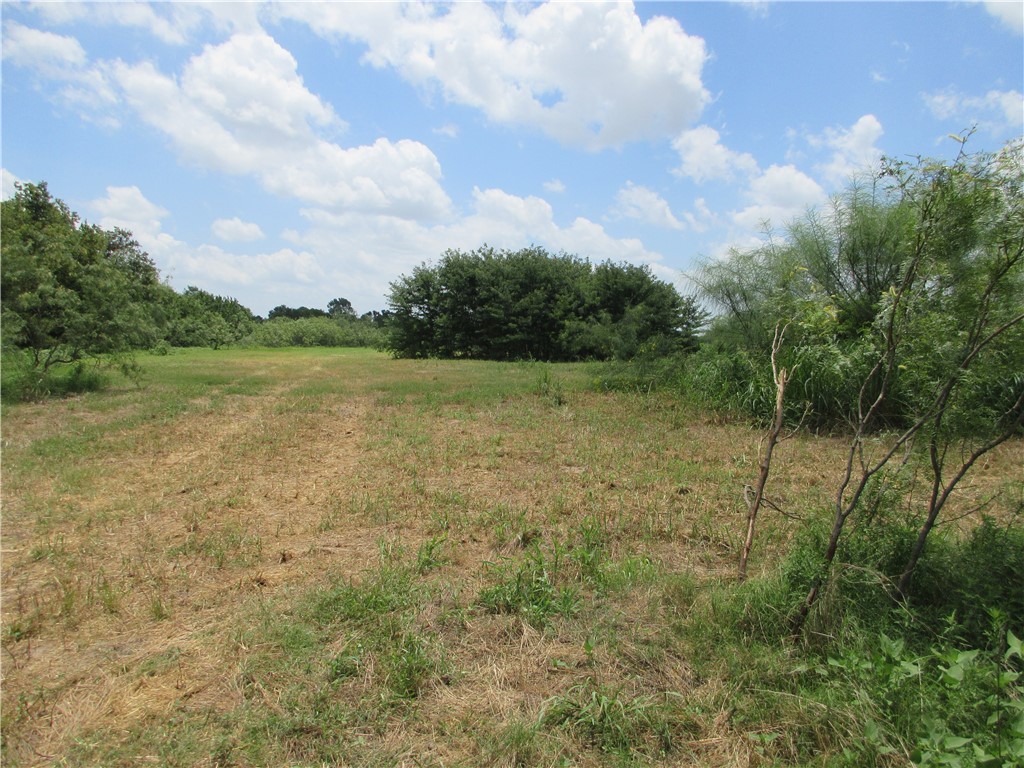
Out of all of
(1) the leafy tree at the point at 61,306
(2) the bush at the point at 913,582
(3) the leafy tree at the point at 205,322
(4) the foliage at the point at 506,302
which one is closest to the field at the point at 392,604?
(2) the bush at the point at 913,582

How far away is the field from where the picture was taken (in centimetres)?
218

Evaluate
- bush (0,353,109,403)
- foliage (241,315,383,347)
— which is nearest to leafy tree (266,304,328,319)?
foliage (241,315,383,347)

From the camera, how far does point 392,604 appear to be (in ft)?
9.92

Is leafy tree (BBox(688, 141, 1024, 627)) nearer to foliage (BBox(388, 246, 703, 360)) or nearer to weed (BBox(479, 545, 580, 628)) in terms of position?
weed (BBox(479, 545, 580, 628))

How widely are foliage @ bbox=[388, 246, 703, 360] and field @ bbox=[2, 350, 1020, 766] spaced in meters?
16.3

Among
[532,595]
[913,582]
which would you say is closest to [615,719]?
[532,595]

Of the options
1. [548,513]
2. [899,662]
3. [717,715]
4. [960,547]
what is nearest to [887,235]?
[960,547]

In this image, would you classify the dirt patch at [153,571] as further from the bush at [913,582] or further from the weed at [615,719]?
the bush at [913,582]

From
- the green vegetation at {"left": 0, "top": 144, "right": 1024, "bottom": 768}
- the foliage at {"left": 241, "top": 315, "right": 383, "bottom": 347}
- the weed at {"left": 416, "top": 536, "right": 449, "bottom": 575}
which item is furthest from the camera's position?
the foliage at {"left": 241, "top": 315, "right": 383, "bottom": 347}

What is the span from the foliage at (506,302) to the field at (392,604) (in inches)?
642

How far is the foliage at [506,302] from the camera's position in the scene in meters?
22.3

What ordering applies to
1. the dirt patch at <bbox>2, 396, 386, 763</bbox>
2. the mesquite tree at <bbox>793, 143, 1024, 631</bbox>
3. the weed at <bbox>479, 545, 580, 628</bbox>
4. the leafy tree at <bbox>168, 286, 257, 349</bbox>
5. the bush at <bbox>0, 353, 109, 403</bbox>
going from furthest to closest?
1. the leafy tree at <bbox>168, 286, 257, 349</bbox>
2. the bush at <bbox>0, 353, 109, 403</bbox>
3. the weed at <bbox>479, 545, 580, 628</bbox>
4. the mesquite tree at <bbox>793, 143, 1024, 631</bbox>
5. the dirt patch at <bbox>2, 396, 386, 763</bbox>

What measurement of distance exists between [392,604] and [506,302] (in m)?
21.2

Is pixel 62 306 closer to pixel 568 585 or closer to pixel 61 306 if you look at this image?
pixel 61 306
